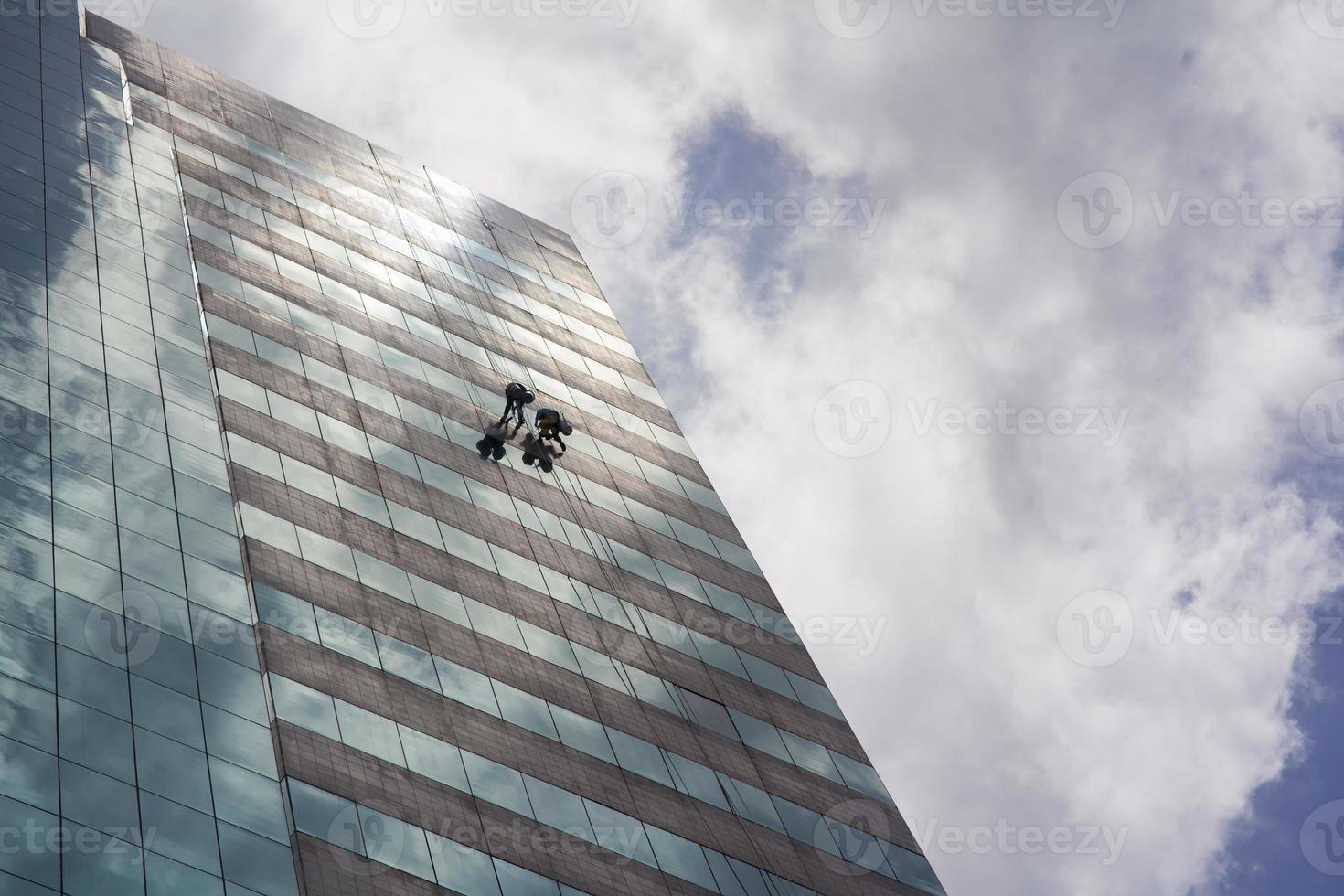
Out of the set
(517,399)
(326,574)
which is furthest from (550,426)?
(326,574)

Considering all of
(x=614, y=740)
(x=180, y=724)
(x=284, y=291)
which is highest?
(x=284, y=291)

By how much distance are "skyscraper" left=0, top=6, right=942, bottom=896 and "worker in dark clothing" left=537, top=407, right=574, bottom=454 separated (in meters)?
1.43

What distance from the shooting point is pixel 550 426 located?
164ft

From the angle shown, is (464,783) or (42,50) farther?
(42,50)

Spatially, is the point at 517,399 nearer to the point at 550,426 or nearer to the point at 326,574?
the point at 550,426

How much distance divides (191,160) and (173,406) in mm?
20354

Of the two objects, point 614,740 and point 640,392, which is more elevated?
point 640,392

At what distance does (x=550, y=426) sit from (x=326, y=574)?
44.0 ft

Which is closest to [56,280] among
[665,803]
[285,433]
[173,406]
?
[173,406]

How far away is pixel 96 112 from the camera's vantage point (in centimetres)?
5384

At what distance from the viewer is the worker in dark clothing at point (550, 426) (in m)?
49.5

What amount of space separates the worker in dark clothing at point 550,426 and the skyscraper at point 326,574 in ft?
4.69

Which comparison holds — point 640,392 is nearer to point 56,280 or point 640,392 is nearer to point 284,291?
point 284,291

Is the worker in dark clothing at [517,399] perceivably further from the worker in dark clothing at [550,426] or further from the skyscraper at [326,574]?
the skyscraper at [326,574]
